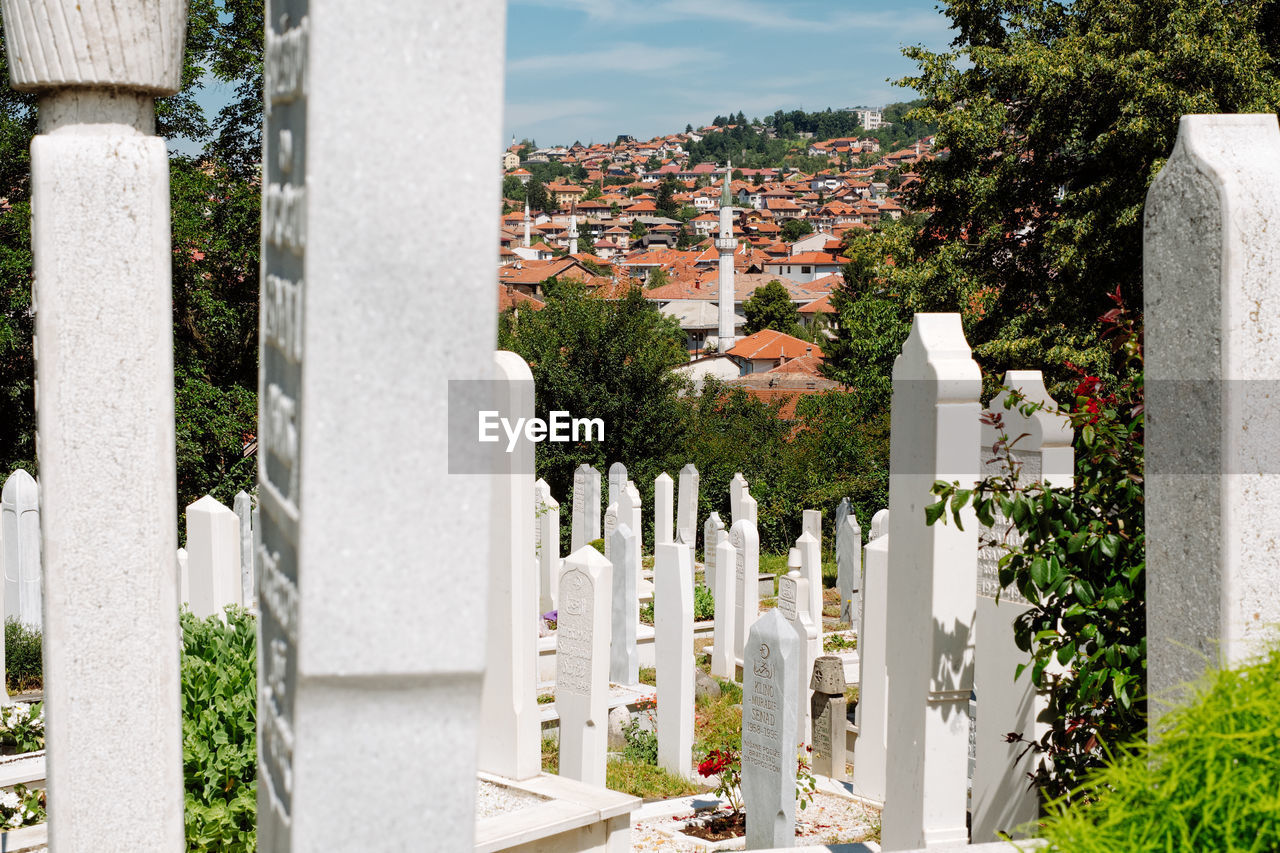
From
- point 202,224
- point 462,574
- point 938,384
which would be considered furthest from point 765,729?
point 202,224

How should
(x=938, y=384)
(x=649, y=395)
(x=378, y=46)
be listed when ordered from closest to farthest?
(x=378, y=46) → (x=938, y=384) → (x=649, y=395)

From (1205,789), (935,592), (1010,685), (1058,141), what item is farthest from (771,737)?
(1058,141)

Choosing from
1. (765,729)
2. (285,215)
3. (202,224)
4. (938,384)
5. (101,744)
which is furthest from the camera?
(202,224)

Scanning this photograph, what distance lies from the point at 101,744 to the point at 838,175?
173 m

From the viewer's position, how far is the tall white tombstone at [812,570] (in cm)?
1123

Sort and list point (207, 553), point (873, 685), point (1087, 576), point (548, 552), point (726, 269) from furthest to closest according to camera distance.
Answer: point (726, 269)
point (548, 552)
point (207, 553)
point (873, 685)
point (1087, 576)

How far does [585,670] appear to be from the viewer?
22.1 feet

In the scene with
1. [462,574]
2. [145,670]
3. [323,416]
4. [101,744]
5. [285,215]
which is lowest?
[101,744]

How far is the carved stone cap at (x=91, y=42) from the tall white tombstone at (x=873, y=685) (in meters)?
5.55

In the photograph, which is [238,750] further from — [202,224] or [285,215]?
[202,224]

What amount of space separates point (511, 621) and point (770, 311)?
63.1 metres

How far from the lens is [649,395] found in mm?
22719

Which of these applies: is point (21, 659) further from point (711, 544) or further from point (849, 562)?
point (849, 562)

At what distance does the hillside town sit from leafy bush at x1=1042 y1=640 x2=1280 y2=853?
54.5 feet
